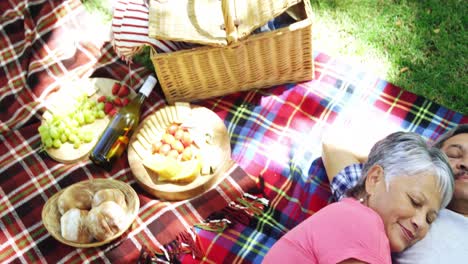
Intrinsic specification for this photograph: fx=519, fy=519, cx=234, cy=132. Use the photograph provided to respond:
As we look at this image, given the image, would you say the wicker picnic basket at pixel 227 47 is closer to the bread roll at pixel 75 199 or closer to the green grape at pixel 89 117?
the green grape at pixel 89 117

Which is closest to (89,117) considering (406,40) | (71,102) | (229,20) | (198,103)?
(71,102)

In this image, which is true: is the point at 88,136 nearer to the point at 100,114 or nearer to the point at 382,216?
the point at 100,114

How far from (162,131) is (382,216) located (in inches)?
47.4

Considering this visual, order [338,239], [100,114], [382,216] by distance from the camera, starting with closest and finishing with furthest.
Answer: [338,239]
[382,216]
[100,114]

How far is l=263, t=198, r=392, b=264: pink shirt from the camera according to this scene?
143 centimetres

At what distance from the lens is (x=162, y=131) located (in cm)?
245

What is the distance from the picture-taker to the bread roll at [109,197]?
6.91ft

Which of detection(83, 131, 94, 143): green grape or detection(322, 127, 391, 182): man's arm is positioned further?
detection(83, 131, 94, 143): green grape

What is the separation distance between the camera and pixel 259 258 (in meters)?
2.05

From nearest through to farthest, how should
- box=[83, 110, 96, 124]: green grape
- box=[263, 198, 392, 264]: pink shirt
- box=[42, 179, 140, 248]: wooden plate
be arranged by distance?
box=[263, 198, 392, 264]: pink shirt, box=[42, 179, 140, 248]: wooden plate, box=[83, 110, 96, 124]: green grape

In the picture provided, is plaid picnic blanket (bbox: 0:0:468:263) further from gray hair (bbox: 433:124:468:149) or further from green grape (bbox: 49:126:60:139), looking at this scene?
gray hair (bbox: 433:124:468:149)

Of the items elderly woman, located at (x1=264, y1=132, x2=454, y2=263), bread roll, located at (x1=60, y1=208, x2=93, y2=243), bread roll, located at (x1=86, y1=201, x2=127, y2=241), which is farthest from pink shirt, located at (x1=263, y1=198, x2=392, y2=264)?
bread roll, located at (x1=60, y1=208, x2=93, y2=243)

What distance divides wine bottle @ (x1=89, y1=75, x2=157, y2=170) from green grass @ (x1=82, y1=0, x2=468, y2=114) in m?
0.39

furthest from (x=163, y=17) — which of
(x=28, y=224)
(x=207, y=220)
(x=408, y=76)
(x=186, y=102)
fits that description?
(x=408, y=76)
